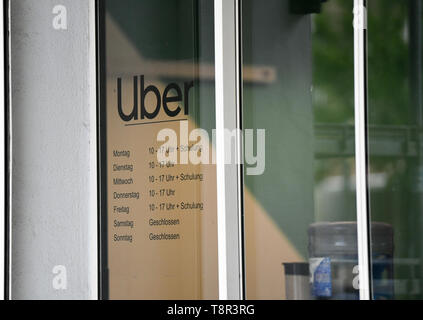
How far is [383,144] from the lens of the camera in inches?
131

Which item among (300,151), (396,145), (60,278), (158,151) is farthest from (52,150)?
(396,145)

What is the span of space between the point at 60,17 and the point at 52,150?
0.81 metres

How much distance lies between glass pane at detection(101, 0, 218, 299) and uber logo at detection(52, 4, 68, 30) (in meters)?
0.26

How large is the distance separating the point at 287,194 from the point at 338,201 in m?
0.36

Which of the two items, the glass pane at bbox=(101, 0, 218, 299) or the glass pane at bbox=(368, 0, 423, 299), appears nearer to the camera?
the glass pane at bbox=(368, 0, 423, 299)

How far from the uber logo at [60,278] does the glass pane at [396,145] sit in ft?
7.72

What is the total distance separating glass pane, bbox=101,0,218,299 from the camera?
439 centimetres

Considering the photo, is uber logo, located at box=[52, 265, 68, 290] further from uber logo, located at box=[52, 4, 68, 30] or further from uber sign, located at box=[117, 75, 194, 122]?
uber logo, located at box=[52, 4, 68, 30]

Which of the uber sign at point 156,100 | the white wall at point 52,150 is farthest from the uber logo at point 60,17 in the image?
the uber sign at point 156,100

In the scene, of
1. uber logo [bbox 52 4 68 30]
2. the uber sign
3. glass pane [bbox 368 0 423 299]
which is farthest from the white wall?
glass pane [bbox 368 0 423 299]

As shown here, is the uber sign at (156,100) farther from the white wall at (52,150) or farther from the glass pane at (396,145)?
the glass pane at (396,145)

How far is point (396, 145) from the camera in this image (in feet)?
10.6

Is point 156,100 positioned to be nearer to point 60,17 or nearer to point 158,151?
point 158,151

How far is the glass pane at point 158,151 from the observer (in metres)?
4.39
